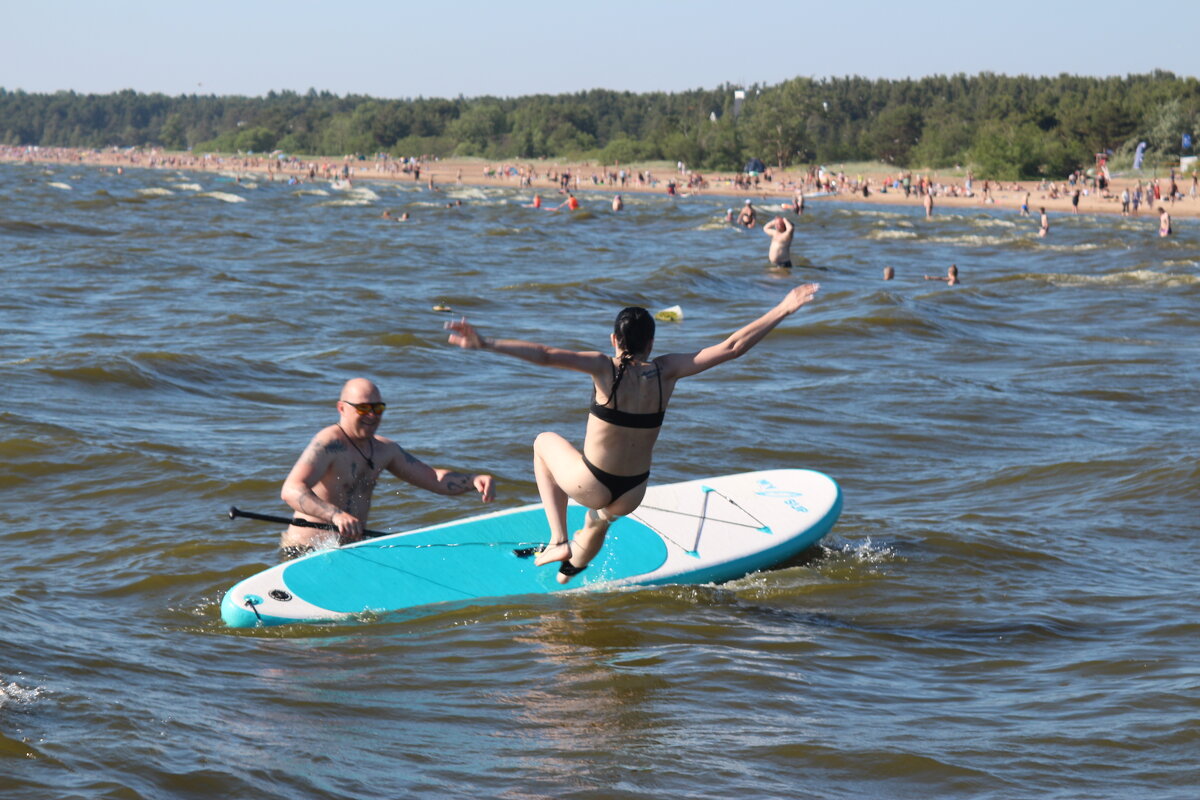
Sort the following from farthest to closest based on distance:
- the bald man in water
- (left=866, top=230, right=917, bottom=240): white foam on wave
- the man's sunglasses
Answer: (left=866, top=230, right=917, bottom=240): white foam on wave, the man's sunglasses, the bald man in water

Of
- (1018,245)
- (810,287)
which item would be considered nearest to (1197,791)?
(810,287)

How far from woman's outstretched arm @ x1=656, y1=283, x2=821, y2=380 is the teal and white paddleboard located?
239 cm

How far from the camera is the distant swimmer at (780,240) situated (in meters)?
30.4

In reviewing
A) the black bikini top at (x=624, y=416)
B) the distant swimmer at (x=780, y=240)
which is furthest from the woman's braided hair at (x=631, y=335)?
the distant swimmer at (x=780, y=240)

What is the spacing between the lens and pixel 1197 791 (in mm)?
5375

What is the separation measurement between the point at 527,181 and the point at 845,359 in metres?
80.5

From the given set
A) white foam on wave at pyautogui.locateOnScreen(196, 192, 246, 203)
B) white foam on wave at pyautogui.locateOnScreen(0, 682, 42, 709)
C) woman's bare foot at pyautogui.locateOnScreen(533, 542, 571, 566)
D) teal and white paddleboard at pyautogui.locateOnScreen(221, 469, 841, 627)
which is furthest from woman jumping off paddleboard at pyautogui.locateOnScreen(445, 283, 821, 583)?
white foam on wave at pyautogui.locateOnScreen(196, 192, 246, 203)

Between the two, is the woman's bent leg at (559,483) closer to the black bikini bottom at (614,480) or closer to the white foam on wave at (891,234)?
the black bikini bottom at (614,480)

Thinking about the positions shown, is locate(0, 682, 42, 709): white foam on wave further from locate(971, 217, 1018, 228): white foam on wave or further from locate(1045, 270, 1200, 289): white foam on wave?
locate(971, 217, 1018, 228): white foam on wave

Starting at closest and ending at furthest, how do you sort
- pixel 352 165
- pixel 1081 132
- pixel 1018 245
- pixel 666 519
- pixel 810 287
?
pixel 810 287
pixel 666 519
pixel 1018 245
pixel 1081 132
pixel 352 165

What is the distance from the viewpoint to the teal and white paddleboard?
24.2 feet

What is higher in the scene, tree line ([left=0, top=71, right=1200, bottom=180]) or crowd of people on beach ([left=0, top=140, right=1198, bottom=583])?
tree line ([left=0, top=71, right=1200, bottom=180])

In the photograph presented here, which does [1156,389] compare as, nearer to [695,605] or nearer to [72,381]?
[695,605]

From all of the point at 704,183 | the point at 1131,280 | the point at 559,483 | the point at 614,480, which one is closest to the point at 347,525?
the point at 559,483
